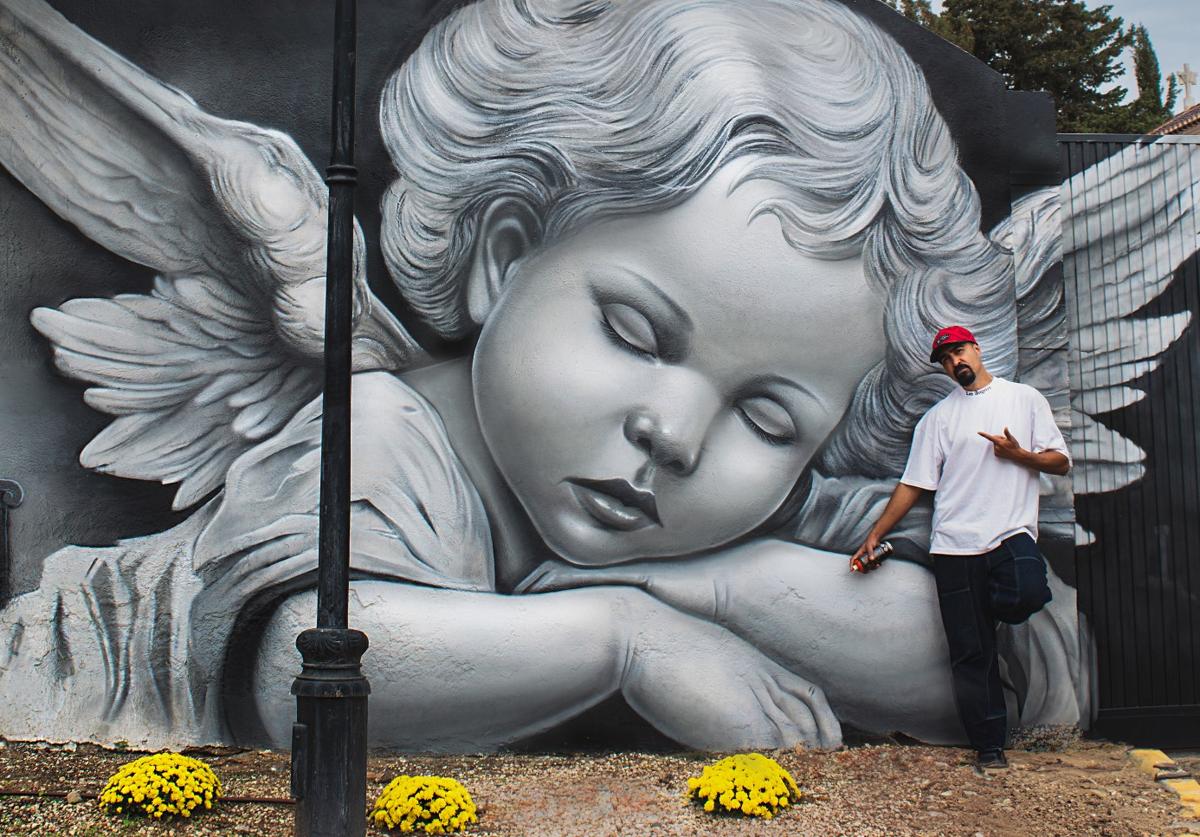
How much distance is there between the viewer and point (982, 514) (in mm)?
4926

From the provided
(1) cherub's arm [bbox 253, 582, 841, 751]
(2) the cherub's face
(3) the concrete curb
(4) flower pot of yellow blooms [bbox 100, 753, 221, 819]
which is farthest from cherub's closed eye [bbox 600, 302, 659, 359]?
(3) the concrete curb

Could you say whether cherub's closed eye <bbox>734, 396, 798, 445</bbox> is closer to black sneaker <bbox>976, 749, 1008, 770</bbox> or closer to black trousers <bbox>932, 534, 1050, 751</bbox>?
black trousers <bbox>932, 534, 1050, 751</bbox>

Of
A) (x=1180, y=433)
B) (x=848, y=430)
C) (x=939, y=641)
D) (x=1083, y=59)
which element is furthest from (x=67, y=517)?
(x=1083, y=59)

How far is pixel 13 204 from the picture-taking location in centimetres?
497

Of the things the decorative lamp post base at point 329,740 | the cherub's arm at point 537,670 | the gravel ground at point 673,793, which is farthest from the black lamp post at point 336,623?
the cherub's arm at point 537,670

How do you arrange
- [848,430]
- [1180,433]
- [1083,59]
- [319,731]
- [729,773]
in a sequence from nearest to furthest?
[319,731] → [729,773] → [848,430] → [1180,433] → [1083,59]

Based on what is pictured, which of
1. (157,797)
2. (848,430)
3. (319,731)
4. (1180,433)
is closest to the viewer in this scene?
(319,731)

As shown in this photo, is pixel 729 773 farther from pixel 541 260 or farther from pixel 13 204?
pixel 13 204

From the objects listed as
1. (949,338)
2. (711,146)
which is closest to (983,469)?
(949,338)

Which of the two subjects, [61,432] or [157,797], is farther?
[61,432]

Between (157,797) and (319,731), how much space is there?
1000 millimetres

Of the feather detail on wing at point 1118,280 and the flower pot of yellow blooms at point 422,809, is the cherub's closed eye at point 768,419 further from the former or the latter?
the flower pot of yellow blooms at point 422,809

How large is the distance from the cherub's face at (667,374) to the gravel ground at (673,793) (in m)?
0.98

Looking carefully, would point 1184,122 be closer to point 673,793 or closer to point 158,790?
point 673,793
